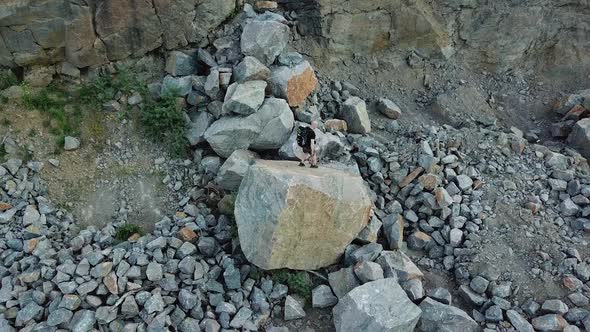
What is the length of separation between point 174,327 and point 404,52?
5.84 metres

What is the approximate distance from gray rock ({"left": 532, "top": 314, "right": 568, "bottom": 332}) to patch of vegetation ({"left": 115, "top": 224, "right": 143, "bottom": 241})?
4469 mm

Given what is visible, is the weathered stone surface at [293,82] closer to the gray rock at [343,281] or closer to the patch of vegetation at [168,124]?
the patch of vegetation at [168,124]

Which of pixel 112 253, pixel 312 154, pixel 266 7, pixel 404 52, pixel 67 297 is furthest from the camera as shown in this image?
pixel 404 52

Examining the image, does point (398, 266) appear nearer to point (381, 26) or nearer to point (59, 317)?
point (59, 317)

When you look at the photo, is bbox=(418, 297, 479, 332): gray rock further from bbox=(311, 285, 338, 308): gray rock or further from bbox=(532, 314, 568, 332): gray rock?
bbox=(311, 285, 338, 308): gray rock

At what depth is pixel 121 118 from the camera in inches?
264

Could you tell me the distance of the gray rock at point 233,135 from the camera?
6.29m

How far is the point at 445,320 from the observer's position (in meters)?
5.25

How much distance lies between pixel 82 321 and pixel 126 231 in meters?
1.26

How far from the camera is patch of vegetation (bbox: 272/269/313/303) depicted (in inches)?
216

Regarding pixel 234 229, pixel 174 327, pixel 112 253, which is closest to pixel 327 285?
pixel 234 229

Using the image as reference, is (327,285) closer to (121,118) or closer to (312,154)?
(312,154)

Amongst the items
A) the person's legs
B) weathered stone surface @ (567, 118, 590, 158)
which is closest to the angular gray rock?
the person's legs

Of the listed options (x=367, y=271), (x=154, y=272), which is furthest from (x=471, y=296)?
(x=154, y=272)
